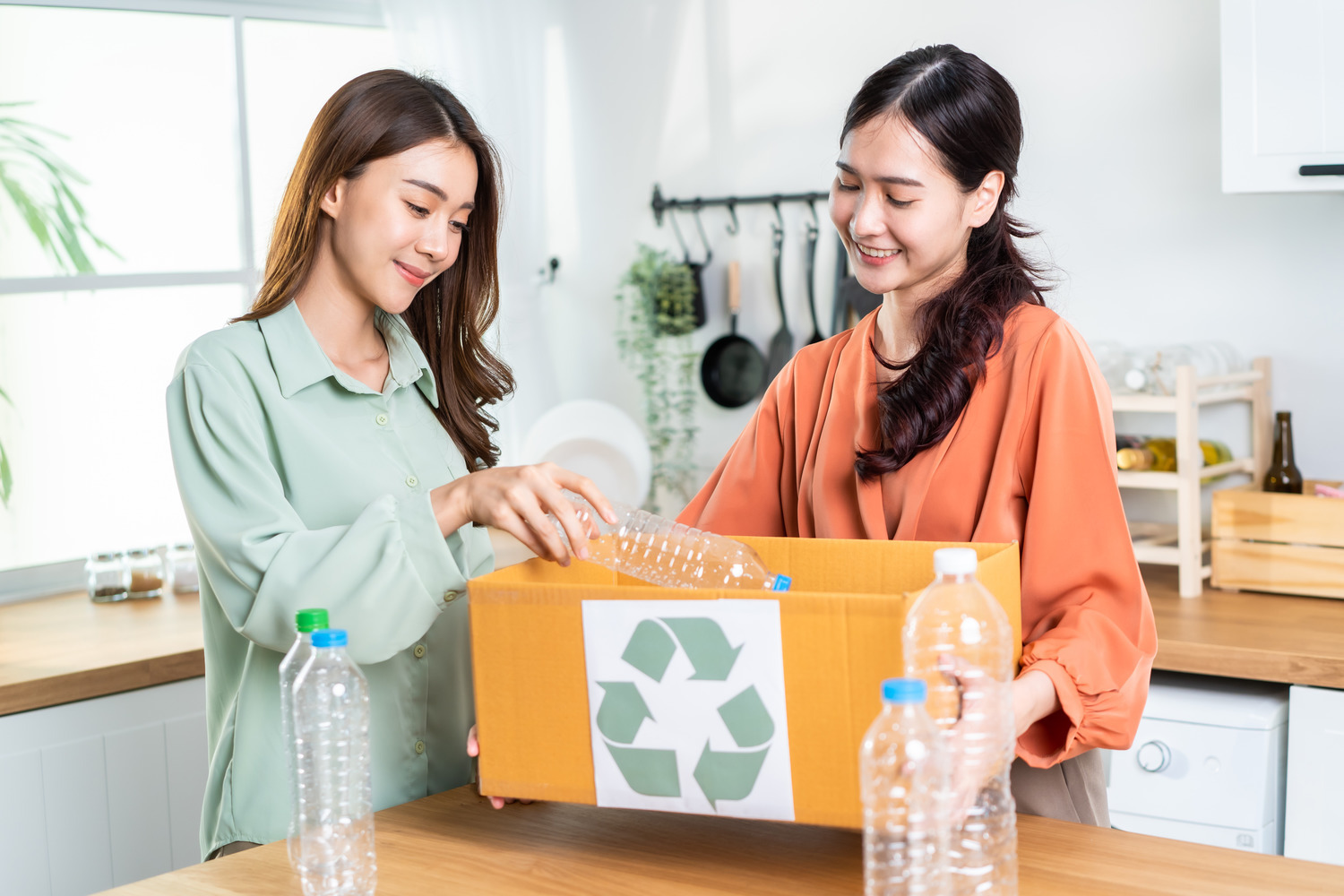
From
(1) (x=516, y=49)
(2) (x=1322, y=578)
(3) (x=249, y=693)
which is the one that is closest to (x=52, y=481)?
(1) (x=516, y=49)

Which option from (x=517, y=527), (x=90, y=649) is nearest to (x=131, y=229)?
(x=90, y=649)

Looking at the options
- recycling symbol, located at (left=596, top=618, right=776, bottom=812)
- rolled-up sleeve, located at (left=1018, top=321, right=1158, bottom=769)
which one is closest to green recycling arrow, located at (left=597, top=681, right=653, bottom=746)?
recycling symbol, located at (left=596, top=618, right=776, bottom=812)

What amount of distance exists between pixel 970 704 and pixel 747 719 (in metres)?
0.18

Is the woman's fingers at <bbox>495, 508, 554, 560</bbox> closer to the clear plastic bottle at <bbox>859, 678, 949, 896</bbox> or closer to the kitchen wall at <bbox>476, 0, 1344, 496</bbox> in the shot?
the clear plastic bottle at <bbox>859, 678, 949, 896</bbox>

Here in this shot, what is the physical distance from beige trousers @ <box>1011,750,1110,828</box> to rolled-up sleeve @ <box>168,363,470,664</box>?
61 centimetres

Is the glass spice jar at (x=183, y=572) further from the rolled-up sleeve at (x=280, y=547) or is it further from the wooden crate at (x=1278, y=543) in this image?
the wooden crate at (x=1278, y=543)

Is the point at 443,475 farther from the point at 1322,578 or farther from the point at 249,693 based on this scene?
the point at 1322,578

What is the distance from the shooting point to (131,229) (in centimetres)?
297

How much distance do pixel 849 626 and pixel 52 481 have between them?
2508mm

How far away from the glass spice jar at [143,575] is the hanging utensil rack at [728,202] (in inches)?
64.3

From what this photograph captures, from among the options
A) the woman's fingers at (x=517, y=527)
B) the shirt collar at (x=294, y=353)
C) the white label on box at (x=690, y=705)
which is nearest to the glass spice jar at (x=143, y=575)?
the shirt collar at (x=294, y=353)

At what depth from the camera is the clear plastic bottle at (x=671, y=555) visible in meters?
1.26

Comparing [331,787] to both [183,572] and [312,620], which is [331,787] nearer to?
[312,620]

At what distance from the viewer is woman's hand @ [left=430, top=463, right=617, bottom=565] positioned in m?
1.12
